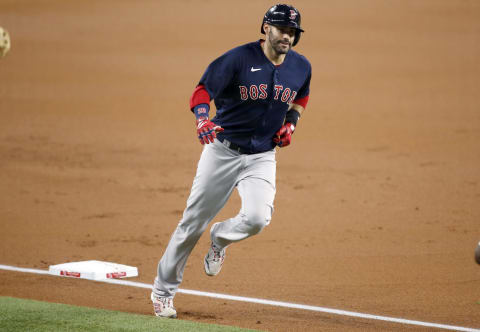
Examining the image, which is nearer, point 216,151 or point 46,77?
point 216,151

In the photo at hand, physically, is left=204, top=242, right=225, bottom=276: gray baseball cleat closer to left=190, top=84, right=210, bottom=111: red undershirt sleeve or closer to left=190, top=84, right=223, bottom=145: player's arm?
left=190, top=84, right=223, bottom=145: player's arm

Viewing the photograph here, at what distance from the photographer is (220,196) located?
568 cm

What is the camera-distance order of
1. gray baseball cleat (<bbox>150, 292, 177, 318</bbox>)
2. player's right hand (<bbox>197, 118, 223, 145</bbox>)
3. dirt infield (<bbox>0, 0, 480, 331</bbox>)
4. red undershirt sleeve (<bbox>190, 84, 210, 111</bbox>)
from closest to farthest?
player's right hand (<bbox>197, 118, 223, 145</bbox>), red undershirt sleeve (<bbox>190, 84, 210, 111</bbox>), gray baseball cleat (<bbox>150, 292, 177, 318</bbox>), dirt infield (<bbox>0, 0, 480, 331</bbox>)

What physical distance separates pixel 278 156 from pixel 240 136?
23.9ft

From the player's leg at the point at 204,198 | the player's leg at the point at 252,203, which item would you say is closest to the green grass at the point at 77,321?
the player's leg at the point at 204,198

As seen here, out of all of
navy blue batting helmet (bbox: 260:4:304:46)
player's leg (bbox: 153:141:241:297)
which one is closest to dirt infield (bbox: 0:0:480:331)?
player's leg (bbox: 153:141:241:297)

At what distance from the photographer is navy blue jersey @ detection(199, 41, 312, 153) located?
557 cm

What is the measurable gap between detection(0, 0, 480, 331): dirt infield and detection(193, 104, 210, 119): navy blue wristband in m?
1.53

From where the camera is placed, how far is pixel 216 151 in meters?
5.70

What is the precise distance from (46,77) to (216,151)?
14246 millimetres

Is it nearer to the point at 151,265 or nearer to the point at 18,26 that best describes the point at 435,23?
the point at 18,26

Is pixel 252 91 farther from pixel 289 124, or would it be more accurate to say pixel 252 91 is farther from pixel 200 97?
pixel 289 124

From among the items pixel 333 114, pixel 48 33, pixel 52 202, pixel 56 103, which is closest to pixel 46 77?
pixel 56 103

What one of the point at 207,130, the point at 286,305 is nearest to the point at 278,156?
the point at 286,305
